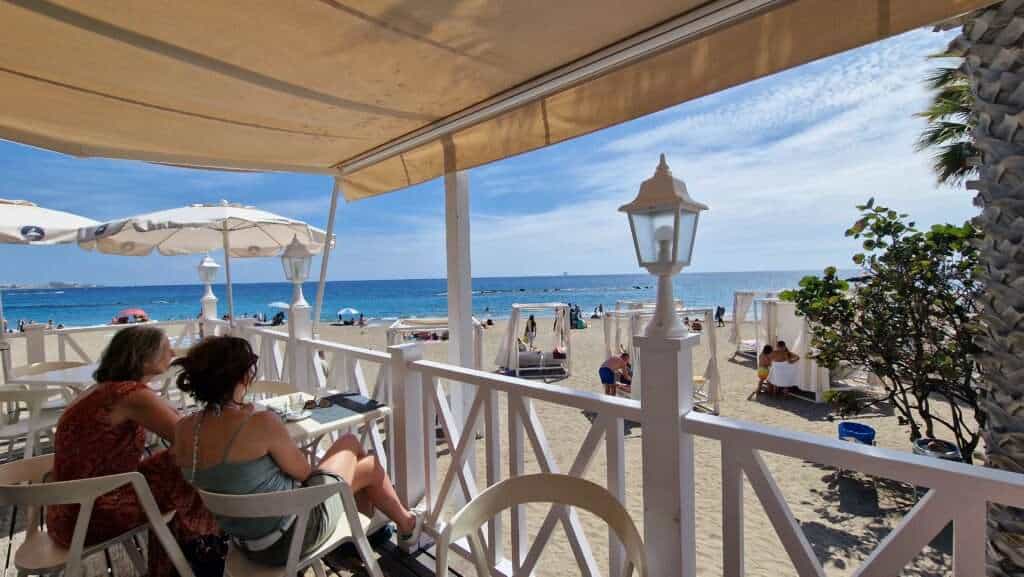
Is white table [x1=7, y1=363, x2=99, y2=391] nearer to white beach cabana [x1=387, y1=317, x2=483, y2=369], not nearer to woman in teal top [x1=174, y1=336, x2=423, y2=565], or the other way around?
woman in teal top [x1=174, y1=336, x2=423, y2=565]

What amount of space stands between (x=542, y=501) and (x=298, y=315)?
2940 mm

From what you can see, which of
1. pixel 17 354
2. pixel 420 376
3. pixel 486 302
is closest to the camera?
pixel 420 376

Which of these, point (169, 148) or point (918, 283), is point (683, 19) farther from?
point (169, 148)

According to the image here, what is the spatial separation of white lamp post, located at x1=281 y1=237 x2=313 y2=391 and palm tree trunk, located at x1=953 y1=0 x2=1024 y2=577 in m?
4.07

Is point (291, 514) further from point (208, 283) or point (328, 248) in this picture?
point (208, 283)

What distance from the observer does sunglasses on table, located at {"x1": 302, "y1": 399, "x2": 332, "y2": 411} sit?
250cm

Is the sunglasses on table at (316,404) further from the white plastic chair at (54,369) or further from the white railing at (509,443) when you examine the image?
the white plastic chair at (54,369)

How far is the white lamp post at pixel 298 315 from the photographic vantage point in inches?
144

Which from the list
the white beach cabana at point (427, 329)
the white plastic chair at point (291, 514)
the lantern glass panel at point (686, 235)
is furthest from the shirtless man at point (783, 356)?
the white plastic chair at point (291, 514)

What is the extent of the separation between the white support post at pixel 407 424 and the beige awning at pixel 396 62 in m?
1.25

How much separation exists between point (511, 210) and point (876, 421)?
156 feet

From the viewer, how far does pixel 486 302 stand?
3938cm

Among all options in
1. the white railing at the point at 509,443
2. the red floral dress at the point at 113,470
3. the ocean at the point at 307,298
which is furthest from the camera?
the ocean at the point at 307,298

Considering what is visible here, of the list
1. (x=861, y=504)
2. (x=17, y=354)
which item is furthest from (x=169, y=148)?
(x=17, y=354)
